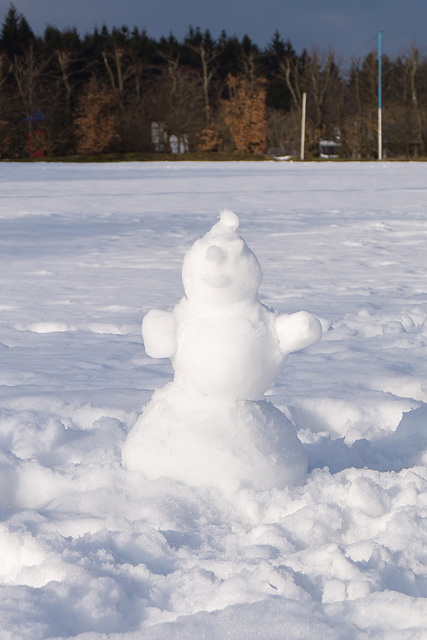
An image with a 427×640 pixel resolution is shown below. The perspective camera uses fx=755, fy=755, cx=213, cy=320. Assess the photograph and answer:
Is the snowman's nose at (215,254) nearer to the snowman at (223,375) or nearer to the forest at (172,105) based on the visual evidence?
the snowman at (223,375)

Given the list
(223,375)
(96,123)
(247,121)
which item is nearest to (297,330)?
(223,375)

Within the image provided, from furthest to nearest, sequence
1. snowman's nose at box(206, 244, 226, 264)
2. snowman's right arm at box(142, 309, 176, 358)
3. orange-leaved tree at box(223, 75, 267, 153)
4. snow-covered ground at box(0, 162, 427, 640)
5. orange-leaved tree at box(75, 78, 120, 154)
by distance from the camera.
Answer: orange-leaved tree at box(223, 75, 267, 153)
orange-leaved tree at box(75, 78, 120, 154)
snowman's right arm at box(142, 309, 176, 358)
snowman's nose at box(206, 244, 226, 264)
snow-covered ground at box(0, 162, 427, 640)

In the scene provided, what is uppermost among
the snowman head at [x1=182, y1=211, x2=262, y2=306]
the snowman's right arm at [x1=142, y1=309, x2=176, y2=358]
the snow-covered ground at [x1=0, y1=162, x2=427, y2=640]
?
the snowman head at [x1=182, y1=211, x2=262, y2=306]

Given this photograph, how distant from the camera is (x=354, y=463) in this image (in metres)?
2.60

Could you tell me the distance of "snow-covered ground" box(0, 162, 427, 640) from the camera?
5.54 ft

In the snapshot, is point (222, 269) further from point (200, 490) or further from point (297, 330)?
point (200, 490)

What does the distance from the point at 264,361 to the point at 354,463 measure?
595mm

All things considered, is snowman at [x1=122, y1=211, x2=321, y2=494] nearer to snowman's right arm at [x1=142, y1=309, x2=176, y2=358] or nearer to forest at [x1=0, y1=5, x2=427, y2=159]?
snowman's right arm at [x1=142, y1=309, x2=176, y2=358]

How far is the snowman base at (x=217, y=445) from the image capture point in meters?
2.22

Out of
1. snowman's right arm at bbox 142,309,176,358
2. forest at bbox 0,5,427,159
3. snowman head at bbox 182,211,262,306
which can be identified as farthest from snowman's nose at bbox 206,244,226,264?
forest at bbox 0,5,427,159

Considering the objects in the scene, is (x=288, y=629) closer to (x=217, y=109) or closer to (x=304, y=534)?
(x=304, y=534)

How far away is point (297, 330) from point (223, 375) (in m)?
0.26

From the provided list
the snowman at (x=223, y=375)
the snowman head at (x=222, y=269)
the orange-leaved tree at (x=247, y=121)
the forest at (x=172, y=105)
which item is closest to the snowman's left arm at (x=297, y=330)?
the snowman at (x=223, y=375)

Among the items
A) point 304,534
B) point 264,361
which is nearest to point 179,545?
point 304,534
